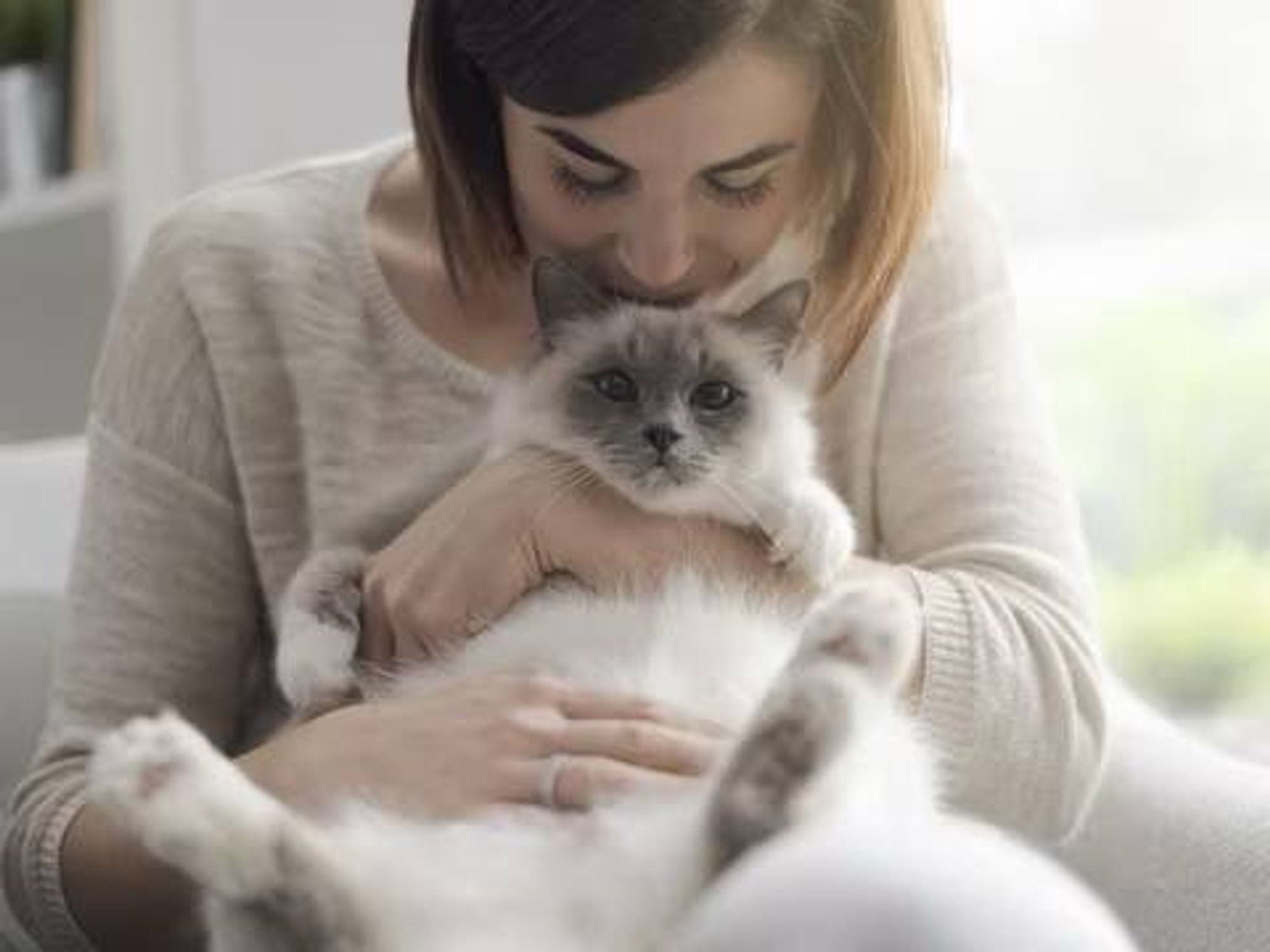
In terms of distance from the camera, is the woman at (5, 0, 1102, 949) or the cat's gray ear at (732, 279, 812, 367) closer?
the woman at (5, 0, 1102, 949)

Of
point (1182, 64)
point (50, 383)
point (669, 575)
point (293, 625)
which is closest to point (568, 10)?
point (669, 575)

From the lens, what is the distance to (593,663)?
1308 mm

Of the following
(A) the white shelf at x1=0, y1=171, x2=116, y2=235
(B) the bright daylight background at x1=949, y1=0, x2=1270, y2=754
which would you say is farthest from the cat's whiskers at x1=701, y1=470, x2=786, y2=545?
(A) the white shelf at x1=0, y1=171, x2=116, y2=235

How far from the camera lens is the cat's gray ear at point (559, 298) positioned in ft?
5.02

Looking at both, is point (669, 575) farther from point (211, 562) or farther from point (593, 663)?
point (211, 562)

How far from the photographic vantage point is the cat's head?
4.94ft

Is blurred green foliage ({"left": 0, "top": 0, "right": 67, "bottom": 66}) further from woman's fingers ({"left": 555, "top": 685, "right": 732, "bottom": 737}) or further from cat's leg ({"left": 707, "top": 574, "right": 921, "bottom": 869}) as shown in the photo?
cat's leg ({"left": 707, "top": 574, "right": 921, "bottom": 869})

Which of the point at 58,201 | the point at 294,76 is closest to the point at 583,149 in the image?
the point at 294,76

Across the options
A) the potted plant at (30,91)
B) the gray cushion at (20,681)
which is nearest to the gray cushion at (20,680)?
the gray cushion at (20,681)

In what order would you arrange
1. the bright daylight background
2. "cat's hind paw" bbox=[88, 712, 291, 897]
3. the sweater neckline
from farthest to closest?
the bright daylight background < the sweater neckline < "cat's hind paw" bbox=[88, 712, 291, 897]

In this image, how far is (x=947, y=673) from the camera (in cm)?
140

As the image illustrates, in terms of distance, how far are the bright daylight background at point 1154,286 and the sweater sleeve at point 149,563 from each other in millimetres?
1060

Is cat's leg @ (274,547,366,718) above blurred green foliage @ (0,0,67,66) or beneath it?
beneath

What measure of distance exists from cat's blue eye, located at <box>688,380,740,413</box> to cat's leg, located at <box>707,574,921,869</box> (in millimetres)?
434
